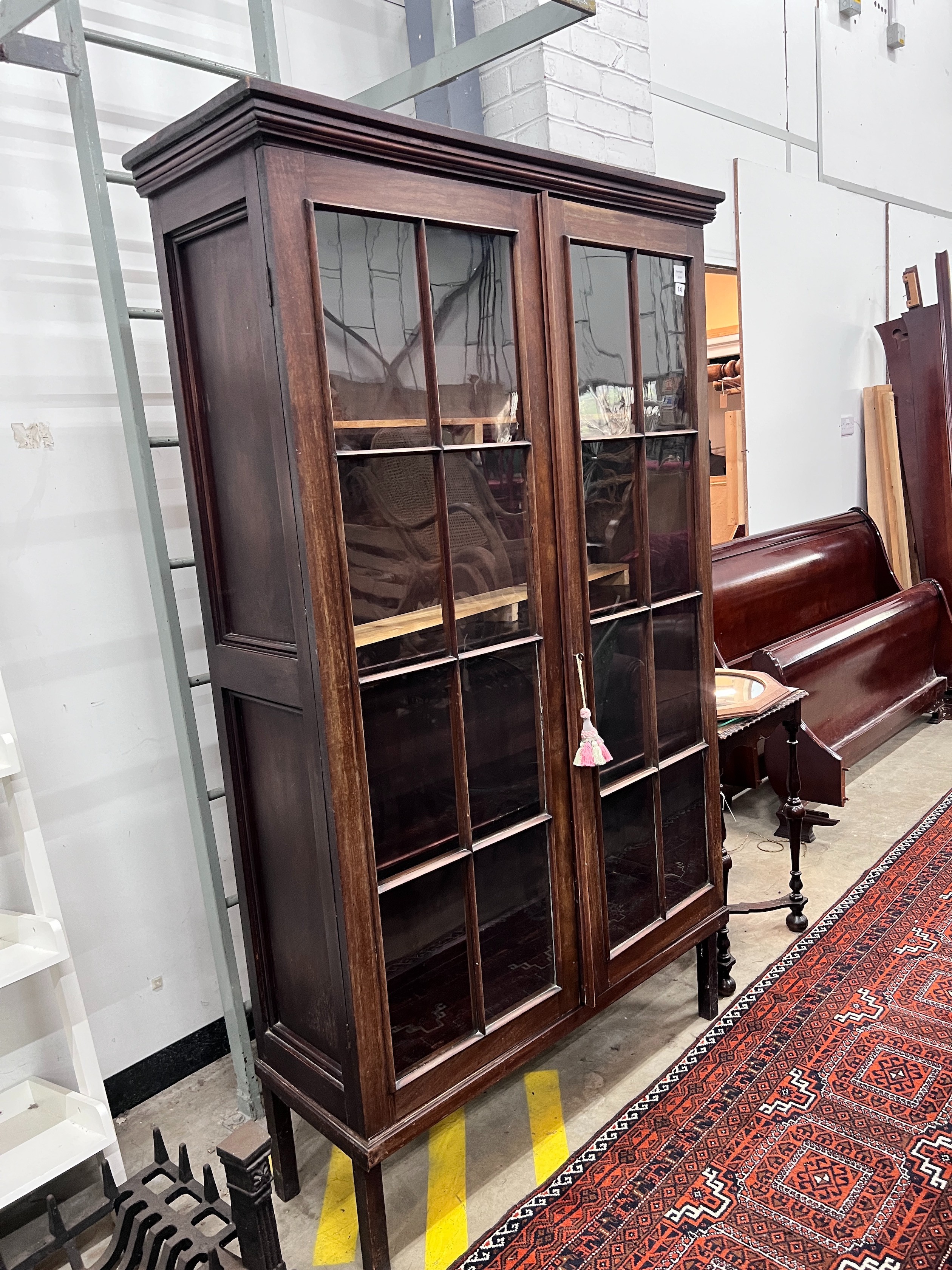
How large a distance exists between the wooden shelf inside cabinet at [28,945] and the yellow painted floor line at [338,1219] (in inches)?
28.5

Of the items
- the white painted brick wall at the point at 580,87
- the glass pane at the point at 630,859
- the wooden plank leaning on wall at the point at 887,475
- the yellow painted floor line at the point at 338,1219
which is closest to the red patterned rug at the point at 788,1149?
the yellow painted floor line at the point at 338,1219

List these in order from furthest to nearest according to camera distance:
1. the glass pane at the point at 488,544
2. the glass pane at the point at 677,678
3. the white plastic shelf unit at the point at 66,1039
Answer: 1. the glass pane at the point at 677,678
2. the white plastic shelf unit at the point at 66,1039
3. the glass pane at the point at 488,544

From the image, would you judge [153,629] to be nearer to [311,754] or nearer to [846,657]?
[311,754]

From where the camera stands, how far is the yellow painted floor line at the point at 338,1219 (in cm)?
182

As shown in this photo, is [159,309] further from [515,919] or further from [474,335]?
[515,919]

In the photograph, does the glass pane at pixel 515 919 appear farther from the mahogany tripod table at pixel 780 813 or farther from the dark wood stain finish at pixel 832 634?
the dark wood stain finish at pixel 832 634

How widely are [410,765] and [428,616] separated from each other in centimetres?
28

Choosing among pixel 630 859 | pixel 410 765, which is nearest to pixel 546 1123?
pixel 630 859

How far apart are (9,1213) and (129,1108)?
361mm

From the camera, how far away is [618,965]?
2.14m

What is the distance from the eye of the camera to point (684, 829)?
2.34 meters

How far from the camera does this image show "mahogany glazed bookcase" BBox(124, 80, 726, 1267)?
59.0 inches

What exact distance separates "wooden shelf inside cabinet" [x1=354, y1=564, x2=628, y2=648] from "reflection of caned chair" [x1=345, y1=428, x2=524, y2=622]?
1cm

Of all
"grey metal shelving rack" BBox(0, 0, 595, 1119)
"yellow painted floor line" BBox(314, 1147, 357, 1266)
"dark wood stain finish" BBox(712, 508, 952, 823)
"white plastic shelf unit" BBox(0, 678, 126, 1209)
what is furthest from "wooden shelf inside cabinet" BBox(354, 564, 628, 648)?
"dark wood stain finish" BBox(712, 508, 952, 823)
